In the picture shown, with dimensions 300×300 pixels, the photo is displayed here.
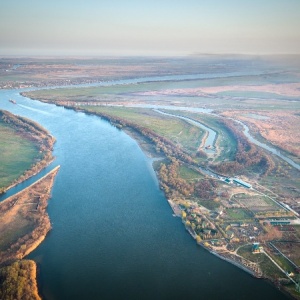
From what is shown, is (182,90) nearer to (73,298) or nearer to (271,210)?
(271,210)

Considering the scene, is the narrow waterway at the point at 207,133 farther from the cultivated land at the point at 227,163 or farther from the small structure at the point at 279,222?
the small structure at the point at 279,222

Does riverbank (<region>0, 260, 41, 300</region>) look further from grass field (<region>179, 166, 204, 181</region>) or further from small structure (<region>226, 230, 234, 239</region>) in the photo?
grass field (<region>179, 166, 204, 181</region>)

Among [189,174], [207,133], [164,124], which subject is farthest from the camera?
[164,124]

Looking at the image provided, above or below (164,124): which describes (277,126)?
above

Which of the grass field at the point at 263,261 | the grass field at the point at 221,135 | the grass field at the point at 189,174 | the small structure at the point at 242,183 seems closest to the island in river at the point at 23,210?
the grass field at the point at 189,174

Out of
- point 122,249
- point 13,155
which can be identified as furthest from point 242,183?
point 13,155

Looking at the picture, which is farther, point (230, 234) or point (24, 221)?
point (24, 221)

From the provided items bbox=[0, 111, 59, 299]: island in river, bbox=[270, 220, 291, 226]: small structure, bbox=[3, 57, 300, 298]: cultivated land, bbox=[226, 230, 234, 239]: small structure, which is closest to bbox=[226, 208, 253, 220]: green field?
bbox=[3, 57, 300, 298]: cultivated land

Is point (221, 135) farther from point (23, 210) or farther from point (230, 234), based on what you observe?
point (23, 210)
